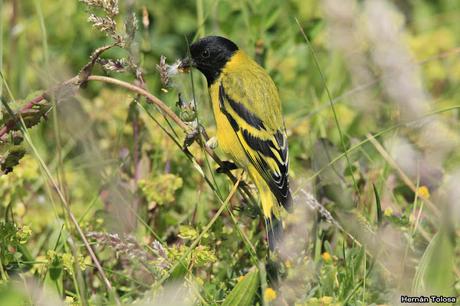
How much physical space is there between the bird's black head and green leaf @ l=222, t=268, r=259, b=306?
5.57 ft

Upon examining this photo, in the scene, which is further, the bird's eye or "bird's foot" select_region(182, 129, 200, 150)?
the bird's eye

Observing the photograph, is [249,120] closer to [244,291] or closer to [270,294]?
[270,294]

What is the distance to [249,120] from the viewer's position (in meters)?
3.82

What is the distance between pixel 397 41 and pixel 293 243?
113cm

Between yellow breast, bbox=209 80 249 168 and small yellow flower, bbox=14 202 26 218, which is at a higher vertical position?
yellow breast, bbox=209 80 249 168

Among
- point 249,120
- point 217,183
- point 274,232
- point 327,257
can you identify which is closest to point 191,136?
point 274,232

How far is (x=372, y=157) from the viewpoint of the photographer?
4074 millimetres

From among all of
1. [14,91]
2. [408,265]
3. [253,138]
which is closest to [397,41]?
[253,138]

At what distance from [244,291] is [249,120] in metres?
1.33

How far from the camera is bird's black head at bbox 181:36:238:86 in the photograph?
410 centimetres

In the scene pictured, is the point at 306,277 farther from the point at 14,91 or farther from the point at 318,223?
the point at 14,91

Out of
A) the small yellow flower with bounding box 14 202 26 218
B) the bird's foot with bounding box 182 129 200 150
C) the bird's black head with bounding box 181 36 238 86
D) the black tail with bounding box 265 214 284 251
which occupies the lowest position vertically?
the black tail with bounding box 265 214 284 251

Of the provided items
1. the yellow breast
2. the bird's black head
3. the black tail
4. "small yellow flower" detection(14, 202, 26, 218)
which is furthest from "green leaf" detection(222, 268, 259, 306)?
the bird's black head

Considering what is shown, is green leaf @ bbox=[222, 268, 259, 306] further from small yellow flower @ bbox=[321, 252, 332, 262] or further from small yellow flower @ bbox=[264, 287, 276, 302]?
small yellow flower @ bbox=[321, 252, 332, 262]
